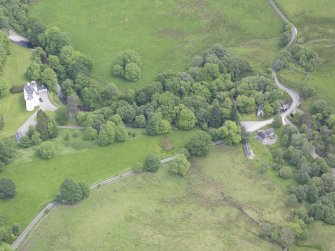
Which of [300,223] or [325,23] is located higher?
[325,23]

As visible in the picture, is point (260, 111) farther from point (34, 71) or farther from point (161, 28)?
point (34, 71)

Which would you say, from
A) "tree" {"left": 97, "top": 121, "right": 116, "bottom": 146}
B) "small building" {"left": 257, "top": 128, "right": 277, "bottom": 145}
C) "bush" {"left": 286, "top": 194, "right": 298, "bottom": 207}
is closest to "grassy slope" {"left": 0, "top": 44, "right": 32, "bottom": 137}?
"tree" {"left": 97, "top": 121, "right": 116, "bottom": 146}

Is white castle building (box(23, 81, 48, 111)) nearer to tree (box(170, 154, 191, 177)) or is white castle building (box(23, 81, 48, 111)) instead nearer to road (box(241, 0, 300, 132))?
tree (box(170, 154, 191, 177))

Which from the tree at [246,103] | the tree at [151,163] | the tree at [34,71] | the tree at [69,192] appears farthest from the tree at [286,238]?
the tree at [34,71]

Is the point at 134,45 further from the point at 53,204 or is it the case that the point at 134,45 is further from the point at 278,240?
the point at 278,240

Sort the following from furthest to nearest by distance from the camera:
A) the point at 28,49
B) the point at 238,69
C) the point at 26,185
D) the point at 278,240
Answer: the point at 28,49 < the point at 238,69 < the point at 26,185 < the point at 278,240

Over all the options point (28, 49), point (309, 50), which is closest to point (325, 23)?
point (309, 50)
